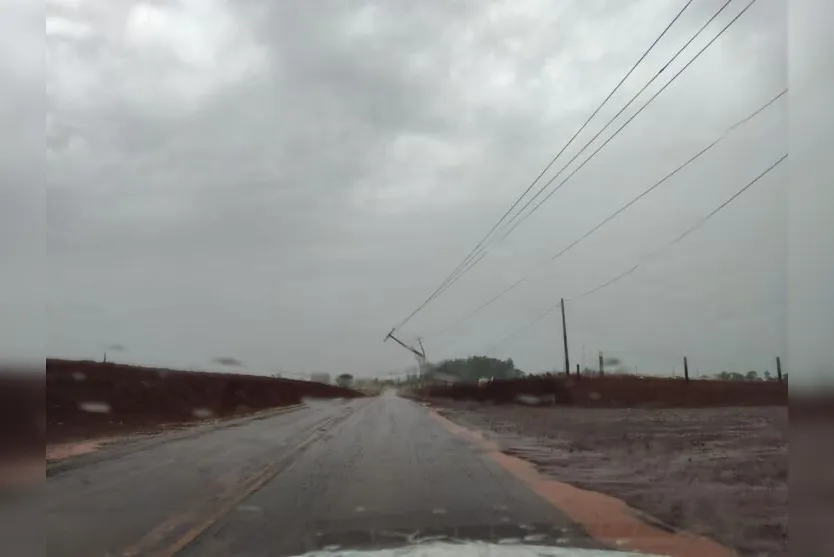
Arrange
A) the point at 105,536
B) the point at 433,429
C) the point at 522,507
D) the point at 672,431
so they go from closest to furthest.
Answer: the point at 105,536, the point at 522,507, the point at 672,431, the point at 433,429

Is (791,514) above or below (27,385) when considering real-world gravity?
below

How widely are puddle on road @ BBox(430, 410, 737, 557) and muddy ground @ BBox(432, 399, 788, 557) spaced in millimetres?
280

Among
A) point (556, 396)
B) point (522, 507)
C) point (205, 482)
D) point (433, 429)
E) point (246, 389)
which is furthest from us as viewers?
point (246, 389)

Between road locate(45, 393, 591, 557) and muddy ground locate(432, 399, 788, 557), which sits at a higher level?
road locate(45, 393, 591, 557)

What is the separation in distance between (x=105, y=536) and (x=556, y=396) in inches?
1994

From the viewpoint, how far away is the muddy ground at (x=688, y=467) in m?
10.4

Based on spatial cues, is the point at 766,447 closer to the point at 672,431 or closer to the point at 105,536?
the point at 672,431

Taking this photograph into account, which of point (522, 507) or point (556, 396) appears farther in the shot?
point (556, 396)

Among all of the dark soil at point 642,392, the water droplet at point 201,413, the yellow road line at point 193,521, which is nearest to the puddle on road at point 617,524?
the yellow road line at point 193,521

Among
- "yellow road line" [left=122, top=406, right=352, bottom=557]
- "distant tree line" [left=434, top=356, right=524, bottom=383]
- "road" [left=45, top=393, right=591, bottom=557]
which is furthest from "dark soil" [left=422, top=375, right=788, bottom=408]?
"yellow road line" [left=122, top=406, right=352, bottom=557]

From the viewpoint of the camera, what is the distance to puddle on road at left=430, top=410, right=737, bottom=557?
8.45m

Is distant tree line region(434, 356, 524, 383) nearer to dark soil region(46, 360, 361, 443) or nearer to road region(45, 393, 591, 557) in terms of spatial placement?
dark soil region(46, 360, 361, 443)

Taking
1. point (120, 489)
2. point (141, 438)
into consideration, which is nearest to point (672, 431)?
point (141, 438)

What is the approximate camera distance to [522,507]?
11.5m
